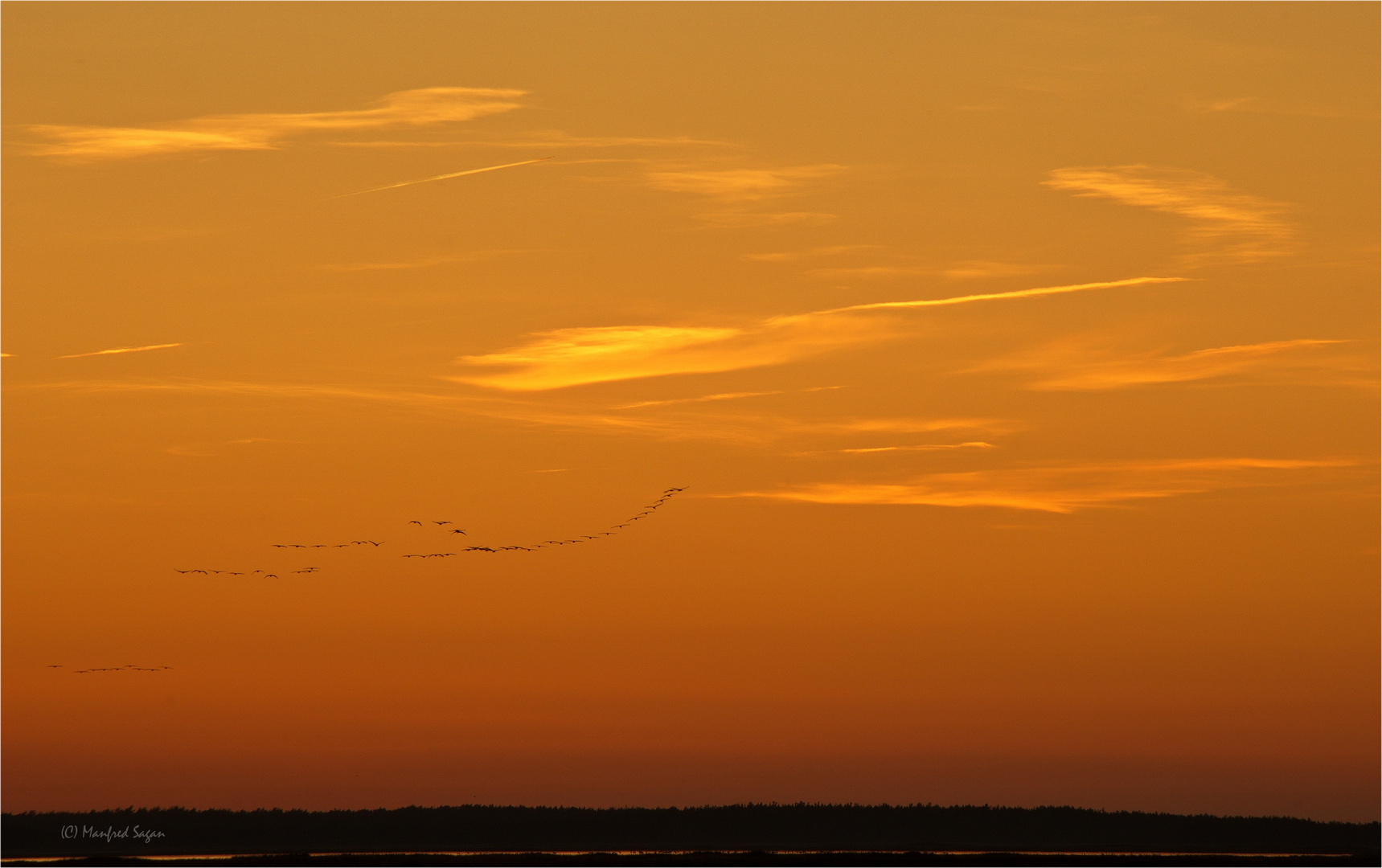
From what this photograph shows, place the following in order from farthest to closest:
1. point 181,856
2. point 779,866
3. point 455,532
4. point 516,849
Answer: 1. point 516,849
2. point 181,856
3. point 779,866
4. point 455,532

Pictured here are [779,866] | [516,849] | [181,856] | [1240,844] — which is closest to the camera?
[779,866]

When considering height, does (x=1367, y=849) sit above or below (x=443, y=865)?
above

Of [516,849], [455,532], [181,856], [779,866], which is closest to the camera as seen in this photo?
[455,532]

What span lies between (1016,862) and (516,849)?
33973 mm

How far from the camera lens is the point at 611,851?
106 metres

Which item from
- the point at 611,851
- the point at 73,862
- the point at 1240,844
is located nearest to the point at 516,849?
the point at 611,851

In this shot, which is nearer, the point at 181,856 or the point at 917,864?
the point at 917,864

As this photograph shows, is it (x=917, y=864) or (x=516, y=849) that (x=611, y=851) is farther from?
(x=917, y=864)

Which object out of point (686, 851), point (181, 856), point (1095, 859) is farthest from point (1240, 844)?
point (181, 856)

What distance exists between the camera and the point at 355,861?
90.9 m

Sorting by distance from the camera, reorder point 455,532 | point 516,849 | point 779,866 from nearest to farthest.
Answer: point 455,532, point 779,866, point 516,849

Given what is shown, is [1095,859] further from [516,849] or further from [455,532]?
[455,532]

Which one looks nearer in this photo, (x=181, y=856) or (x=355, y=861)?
(x=355, y=861)

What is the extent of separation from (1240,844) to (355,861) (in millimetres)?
64370
